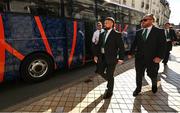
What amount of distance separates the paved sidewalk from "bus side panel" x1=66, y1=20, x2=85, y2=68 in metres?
1.45

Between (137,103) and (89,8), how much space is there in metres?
4.45

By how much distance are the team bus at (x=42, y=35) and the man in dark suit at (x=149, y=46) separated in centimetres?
269

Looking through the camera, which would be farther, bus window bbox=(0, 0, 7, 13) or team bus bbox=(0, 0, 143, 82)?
team bus bbox=(0, 0, 143, 82)

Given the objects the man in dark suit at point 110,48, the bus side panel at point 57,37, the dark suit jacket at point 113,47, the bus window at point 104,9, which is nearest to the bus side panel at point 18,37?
the bus side panel at point 57,37

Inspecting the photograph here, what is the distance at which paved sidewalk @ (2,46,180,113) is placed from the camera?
3.63m

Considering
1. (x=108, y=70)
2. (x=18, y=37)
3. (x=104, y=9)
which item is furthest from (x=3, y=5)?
(x=104, y=9)

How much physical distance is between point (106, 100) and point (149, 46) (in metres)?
1.59

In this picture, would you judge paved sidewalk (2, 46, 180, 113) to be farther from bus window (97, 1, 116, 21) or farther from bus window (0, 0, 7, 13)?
bus window (97, 1, 116, 21)

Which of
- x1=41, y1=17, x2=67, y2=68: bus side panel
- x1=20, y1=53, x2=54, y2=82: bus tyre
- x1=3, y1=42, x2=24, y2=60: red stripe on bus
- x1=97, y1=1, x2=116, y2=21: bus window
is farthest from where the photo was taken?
x1=97, y1=1, x2=116, y2=21: bus window

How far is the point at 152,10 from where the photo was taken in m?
40.3

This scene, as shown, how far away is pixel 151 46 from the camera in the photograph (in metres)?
3.94

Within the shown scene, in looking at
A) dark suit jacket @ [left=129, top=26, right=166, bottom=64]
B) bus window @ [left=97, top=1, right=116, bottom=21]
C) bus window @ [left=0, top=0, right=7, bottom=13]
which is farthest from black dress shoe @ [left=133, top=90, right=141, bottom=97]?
bus window @ [left=97, top=1, right=116, bottom=21]

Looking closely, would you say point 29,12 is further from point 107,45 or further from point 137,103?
point 137,103

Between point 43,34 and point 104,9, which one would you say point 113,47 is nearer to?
point 43,34
